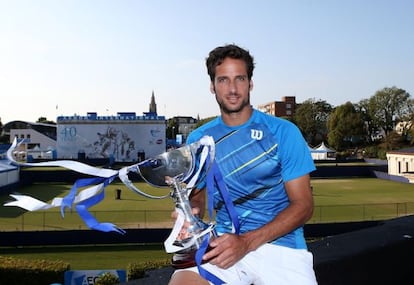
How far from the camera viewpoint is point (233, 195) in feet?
6.44

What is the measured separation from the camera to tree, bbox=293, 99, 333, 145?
8350 cm

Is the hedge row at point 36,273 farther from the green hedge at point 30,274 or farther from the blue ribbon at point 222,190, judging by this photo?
the blue ribbon at point 222,190

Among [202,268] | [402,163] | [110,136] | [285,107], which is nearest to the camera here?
[202,268]

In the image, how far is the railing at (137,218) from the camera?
16594mm

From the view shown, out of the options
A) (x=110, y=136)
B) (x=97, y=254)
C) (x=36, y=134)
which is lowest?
(x=97, y=254)

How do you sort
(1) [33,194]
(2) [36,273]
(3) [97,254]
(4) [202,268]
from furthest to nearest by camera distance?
(1) [33,194], (3) [97,254], (2) [36,273], (4) [202,268]

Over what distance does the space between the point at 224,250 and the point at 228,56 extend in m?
0.83

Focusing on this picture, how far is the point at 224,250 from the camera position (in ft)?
5.45

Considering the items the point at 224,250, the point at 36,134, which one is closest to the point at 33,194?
the point at 224,250

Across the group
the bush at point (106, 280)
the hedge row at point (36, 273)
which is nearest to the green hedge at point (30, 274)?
the hedge row at point (36, 273)

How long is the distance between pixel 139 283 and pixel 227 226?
2.54ft

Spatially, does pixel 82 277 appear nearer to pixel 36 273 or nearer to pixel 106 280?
pixel 106 280

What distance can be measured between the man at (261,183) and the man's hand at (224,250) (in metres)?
0.13

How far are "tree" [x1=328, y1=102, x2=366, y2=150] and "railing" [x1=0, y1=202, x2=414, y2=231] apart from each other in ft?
156
